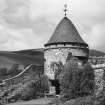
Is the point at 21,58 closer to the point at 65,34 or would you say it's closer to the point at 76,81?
the point at 65,34

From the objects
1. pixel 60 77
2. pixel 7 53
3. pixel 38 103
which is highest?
pixel 7 53

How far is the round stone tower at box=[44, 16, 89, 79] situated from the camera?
114 feet

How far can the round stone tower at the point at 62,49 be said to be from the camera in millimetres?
34688

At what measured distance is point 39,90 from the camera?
34.8 metres

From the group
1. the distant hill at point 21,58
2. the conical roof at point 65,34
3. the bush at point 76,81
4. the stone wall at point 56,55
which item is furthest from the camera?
the distant hill at point 21,58

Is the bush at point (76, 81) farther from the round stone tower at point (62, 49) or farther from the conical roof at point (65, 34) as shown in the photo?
the conical roof at point (65, 34)

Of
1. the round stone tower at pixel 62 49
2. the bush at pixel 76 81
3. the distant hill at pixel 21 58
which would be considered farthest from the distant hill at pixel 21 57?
the bush at pixel 76 81

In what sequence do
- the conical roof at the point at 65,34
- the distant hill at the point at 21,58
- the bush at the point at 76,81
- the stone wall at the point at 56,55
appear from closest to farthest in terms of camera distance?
the bush at the point at 76,81, the stone wall at the point at 56,55, the conical roof at the point at 65,34, the distant hill at the point at 21,58

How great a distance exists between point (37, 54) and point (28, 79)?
5.12 meters

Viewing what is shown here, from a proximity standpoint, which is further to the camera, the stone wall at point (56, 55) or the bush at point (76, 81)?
the stone wall at point (56, 55)

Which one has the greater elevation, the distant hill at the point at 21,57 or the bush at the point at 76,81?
the distant hill at the point at 21,57

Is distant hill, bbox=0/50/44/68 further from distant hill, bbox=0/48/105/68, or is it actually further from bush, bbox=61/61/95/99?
bush, bbox=61/61/95/99

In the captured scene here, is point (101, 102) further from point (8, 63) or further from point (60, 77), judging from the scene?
point (8, 63)

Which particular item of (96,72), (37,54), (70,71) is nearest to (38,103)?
(70,71)
